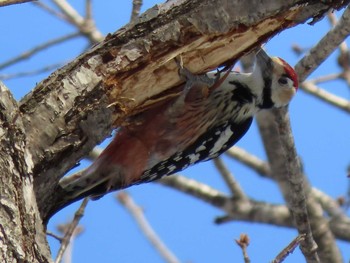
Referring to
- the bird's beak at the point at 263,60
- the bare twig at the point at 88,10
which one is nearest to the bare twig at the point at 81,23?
the bare twig at the point at 88,10

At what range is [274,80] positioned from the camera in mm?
4027

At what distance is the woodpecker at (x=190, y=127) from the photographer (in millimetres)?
3629

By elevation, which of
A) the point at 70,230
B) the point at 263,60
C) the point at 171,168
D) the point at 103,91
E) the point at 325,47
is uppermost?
the point at 263,60

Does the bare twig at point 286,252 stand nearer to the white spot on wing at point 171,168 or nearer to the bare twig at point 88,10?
the white spot on wing at point 171,168

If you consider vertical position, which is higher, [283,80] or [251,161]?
[251,161]

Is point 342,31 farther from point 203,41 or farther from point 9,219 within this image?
point 9,219

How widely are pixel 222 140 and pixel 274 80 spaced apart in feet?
1.46

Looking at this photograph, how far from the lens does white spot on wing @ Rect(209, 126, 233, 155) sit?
392 cm

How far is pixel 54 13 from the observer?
4.95m

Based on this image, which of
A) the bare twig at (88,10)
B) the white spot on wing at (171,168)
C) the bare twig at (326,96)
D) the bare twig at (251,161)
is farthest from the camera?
the bare twig at (251,161)

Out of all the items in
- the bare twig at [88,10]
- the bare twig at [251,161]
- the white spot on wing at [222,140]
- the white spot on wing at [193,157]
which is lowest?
the white spot on wing at [193,157]

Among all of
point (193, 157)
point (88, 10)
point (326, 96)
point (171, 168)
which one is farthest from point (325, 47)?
point (88, 10)

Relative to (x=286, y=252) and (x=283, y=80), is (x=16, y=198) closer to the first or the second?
(x=286, y=252)

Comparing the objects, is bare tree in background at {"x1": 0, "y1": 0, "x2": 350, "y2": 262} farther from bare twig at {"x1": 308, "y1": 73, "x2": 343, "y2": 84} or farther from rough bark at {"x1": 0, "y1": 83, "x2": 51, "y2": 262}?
bare twig at {"x1": 308, "y1": 73, "x2": 343, "y2": 84}
